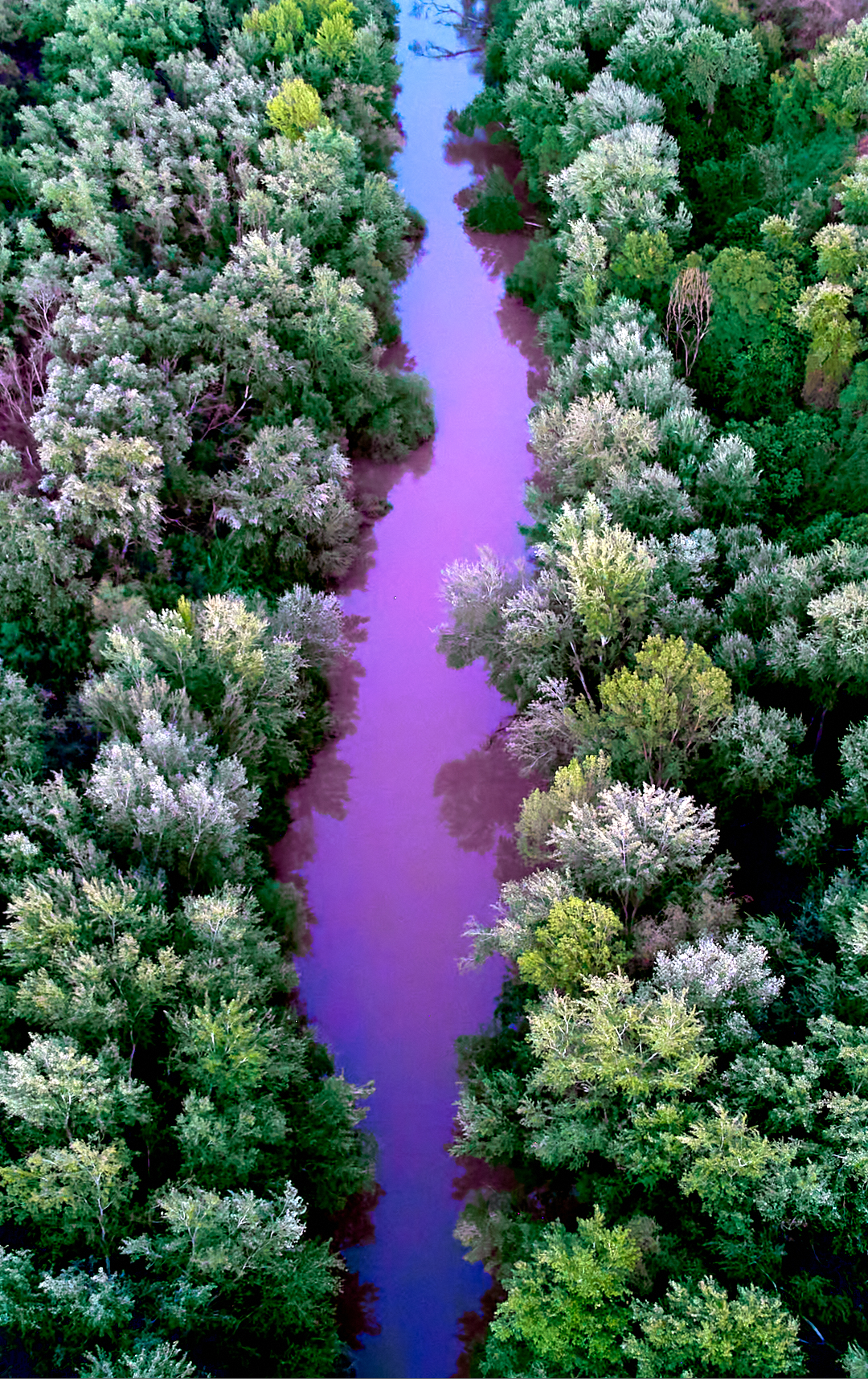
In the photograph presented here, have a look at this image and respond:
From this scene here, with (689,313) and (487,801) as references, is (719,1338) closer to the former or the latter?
(487,801)

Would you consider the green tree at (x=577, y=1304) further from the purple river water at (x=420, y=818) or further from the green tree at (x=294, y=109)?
the green tree at (x=294, y=109)

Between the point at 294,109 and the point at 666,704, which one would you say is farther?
the point at 294,109

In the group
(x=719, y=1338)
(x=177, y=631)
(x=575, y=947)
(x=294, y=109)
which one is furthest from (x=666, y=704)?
(x=294, y=109)

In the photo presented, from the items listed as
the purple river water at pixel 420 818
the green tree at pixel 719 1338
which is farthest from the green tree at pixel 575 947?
the purple river water at pixel 420 818

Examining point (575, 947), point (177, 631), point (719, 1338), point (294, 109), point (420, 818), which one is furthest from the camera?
point (294, 109)

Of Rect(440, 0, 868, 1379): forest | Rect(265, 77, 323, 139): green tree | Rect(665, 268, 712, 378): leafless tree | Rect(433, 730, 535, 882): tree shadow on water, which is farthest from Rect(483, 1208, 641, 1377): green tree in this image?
Rect(265, 77, 323, 139): green tree

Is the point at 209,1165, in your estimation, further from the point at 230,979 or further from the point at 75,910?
the point at 75,910

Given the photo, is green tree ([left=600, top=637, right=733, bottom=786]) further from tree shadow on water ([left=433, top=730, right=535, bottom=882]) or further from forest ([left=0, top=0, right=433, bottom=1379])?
forest ([left=0, top=0, right=433, bottom=1379])
